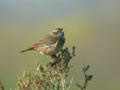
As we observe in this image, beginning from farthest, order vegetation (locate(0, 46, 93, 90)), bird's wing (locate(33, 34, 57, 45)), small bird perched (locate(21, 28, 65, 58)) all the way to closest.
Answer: bird's wing (locate(33, 34, 57, 45)) → small bird perched (locate(21, 28, 65, 58)) → vegetation (locate(0, 46, 93, 90))

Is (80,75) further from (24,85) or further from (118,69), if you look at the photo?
(24,85)

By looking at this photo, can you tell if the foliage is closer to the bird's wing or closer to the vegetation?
the vegetation

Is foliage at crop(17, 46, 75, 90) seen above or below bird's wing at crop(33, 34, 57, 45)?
below

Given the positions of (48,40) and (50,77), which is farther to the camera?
(48,40)

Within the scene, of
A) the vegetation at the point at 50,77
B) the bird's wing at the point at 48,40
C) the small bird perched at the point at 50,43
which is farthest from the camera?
the bird's wing at the point at 48,40

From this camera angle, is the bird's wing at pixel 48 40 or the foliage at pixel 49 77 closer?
the foliage at pixel 49 77

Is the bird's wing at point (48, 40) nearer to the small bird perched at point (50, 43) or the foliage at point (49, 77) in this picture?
the small bird perched at point (50, 43)

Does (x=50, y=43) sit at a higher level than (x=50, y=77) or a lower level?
higher

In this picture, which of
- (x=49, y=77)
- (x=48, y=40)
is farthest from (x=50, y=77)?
(x=48, y=40)

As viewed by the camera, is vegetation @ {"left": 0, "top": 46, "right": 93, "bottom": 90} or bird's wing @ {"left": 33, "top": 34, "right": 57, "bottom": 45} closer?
vegetation @ {"left": 0, "top": 46, "right": 93, "bottom": 90}

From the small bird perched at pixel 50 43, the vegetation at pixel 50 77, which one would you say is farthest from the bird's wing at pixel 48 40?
the vegetation at pixel 50 77

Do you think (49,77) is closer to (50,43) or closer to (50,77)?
(50,77)

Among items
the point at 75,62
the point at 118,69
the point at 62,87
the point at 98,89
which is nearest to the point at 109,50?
the point at 118,69

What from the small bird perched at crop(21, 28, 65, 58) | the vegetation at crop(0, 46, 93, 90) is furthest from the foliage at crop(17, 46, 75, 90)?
the small bird perched at crop(21, 28, 65, 58)
